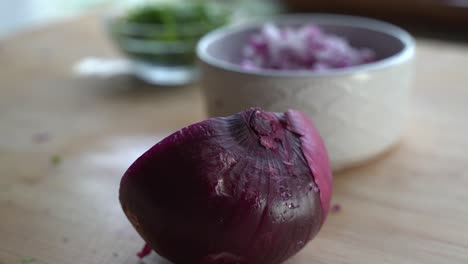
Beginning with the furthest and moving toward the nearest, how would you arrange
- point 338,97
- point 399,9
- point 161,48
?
point 399,9 < point 161,48 < point 338,97

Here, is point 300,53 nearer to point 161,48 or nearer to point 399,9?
point 161,48

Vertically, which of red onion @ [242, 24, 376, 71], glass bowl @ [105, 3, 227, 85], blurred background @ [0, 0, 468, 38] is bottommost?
blurred background @ [0, 0, 468, 38]

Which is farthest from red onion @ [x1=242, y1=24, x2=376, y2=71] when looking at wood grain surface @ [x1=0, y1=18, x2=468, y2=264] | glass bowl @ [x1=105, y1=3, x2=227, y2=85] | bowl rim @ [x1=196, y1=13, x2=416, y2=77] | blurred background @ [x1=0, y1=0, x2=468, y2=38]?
blurred background @ [x1=0, y1=0, x2=468, y2=38]

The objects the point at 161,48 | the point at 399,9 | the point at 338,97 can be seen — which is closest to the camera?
the point at 338,97

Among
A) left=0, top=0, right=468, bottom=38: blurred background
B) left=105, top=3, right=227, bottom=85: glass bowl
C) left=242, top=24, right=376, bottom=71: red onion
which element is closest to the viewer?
left=242, top=24, right=376, bottom=71: red onion

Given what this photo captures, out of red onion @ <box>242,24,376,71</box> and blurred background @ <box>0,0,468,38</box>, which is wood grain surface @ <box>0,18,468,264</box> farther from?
blurred background @ <box>0,0,468,38</box>

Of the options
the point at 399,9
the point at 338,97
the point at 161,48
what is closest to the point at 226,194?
the point at 338,97

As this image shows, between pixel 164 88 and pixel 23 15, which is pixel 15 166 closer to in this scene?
pixel 164 88

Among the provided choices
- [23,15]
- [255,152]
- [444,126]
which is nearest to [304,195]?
→ [255,152]
